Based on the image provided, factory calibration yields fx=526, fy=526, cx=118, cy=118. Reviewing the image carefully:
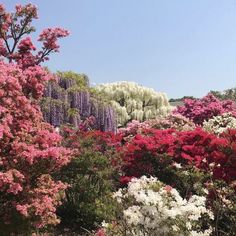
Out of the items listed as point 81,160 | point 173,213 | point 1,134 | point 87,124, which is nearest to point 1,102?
point 1,134

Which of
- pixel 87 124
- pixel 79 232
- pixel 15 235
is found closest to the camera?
pixel 15 235

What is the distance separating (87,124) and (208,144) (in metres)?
6.61

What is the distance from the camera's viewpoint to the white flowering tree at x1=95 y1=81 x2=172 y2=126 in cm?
3497

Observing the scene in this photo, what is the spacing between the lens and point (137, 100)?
35625 mm

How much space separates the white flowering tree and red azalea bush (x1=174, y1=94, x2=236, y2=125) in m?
6.55

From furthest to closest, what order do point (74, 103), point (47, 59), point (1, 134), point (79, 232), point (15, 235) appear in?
1. point (74, 103)
2. point (47, 59)
3. point (79, 232)
4. point (15, 235)
5. point (1, 134)

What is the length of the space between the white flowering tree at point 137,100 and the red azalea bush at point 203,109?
6554mm

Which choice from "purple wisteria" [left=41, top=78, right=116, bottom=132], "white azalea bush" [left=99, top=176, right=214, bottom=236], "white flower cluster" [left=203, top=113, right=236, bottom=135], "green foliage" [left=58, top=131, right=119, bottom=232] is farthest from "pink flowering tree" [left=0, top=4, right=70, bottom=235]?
"white flower cluster" [left=203, top=113, right=236, bottom=135]

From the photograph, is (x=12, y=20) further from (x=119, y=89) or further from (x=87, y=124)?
(x=119, y=89)

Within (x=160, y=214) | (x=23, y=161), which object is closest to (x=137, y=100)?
(x=23, y=161)

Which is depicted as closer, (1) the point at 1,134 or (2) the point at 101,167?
(1) the point at 1,134

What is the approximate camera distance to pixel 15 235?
8.76m

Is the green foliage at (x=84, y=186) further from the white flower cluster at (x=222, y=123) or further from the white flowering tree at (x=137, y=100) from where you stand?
the white flowering tree at (x=137, y=100)

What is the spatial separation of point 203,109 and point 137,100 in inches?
362
